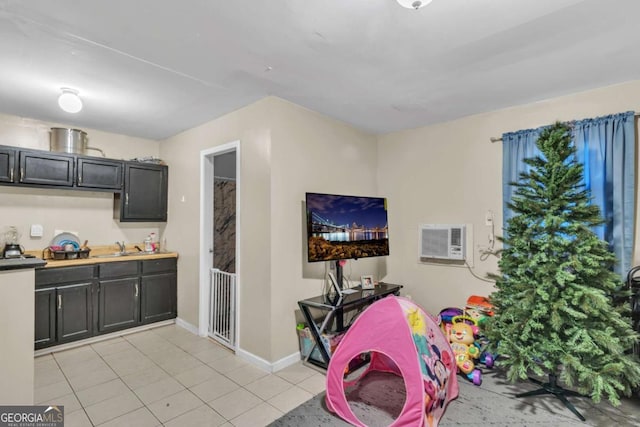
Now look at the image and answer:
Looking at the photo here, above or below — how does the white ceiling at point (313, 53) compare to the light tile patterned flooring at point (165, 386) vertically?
above

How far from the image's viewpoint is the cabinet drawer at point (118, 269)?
3663 millimetres

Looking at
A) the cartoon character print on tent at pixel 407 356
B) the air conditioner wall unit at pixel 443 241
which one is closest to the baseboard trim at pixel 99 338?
the cartoon character print on tent at pixel 407 356

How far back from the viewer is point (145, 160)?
4.30 meters

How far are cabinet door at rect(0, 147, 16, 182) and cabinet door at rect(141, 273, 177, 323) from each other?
Answer: 5.54 ft

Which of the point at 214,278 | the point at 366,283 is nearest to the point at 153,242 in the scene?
the point at 214,278

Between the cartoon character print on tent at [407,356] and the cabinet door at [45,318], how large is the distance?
2.98 m

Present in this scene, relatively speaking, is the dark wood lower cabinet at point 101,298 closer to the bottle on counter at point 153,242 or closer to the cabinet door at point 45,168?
the bottle on counter at point 153,242

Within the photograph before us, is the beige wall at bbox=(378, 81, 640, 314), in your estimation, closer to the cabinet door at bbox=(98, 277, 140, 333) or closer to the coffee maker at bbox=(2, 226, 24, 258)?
the cabinet door at bbox=(98, 277, 140, 333)

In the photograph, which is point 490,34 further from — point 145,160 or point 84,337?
point 84,337

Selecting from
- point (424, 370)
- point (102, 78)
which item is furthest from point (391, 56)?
point (102, 78)

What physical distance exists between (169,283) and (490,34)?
4225mm

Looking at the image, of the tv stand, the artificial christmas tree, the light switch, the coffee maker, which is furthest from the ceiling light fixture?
the light switch

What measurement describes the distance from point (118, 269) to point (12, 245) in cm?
99

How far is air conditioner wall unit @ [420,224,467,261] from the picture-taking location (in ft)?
11.3
